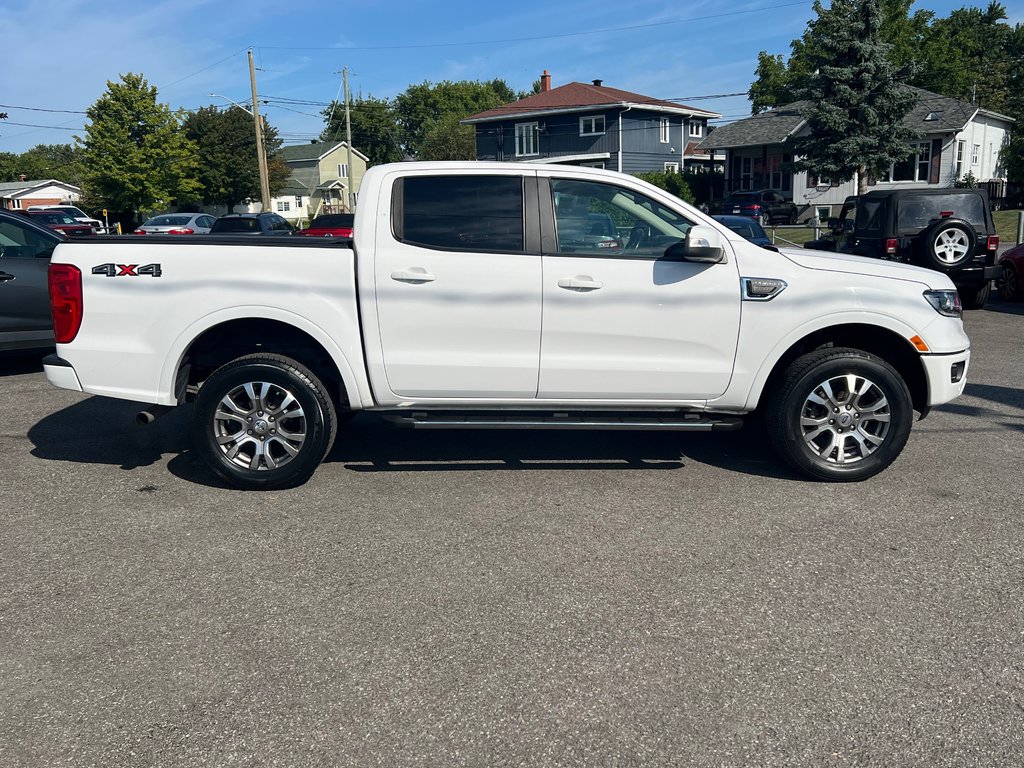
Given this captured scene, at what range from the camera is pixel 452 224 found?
530cm

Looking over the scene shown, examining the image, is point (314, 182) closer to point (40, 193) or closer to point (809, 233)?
point (40, 193)

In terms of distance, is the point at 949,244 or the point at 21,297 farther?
the point at 949,244

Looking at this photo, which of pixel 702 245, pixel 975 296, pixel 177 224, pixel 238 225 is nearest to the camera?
pixel 702 245

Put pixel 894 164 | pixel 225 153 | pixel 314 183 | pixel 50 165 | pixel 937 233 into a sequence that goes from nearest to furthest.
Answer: pixel 937 233 < pixel 894 164 < pixel 225 153 < pixel 314 183 < pixel 50 165

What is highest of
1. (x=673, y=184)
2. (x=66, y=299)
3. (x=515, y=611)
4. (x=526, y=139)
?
(x=526, y=139)

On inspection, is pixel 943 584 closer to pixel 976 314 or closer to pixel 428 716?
pixel 428 716

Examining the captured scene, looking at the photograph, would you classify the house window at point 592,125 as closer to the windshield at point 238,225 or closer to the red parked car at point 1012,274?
the windshield at point 238,225

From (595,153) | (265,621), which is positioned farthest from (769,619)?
(595,153)

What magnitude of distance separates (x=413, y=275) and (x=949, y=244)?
980 cm

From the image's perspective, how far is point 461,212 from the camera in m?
5.33

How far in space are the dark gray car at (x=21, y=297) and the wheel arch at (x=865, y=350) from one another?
22.1 feet

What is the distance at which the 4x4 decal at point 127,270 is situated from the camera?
5.17m

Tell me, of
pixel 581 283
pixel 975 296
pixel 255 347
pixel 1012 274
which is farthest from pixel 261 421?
pixel 1012 274

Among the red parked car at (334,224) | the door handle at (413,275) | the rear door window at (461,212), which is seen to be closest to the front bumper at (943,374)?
the rear door window at (461,212)
